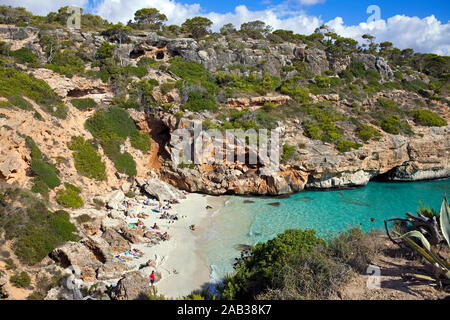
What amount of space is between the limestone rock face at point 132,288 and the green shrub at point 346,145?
746 inches

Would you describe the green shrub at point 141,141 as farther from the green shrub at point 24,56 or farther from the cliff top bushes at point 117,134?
the green shrub at point 24,56

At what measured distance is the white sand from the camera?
11.1 meters

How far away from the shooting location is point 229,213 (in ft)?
59.3

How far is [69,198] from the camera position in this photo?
50.2 feet

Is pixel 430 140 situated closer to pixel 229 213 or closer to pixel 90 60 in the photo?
pixel 229 213

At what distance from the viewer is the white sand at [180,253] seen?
1108 cm

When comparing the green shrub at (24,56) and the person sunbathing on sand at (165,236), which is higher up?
the green shrub at (24,56)

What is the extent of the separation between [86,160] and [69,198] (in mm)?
4143

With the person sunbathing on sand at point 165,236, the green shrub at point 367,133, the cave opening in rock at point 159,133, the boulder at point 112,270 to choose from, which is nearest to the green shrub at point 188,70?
the cave opening in rock at point 159,133

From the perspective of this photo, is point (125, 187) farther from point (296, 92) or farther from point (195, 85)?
point (296, 92)

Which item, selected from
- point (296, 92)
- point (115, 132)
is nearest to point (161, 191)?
point (115, 132)

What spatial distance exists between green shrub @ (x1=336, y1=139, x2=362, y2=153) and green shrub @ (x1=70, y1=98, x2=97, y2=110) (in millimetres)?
21630
